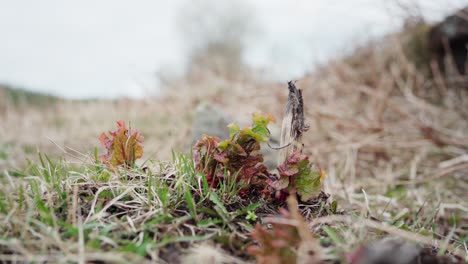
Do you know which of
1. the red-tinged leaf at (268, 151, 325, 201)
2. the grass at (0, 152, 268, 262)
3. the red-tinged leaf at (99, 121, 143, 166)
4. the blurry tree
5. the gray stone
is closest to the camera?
the grass at (0, 152, 268, 262)

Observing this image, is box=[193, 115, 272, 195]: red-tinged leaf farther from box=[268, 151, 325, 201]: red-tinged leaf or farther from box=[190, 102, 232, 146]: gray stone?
box=[190, 102, 232, 146]: gray stone

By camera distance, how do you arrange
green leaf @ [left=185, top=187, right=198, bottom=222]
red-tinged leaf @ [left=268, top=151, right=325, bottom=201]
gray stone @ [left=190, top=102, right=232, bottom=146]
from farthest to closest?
gray stone @ [left=190, top=102, right=232, bottom=146] < red-tinged leaf @ [left=268, top=151, right=325, bottom=201] < green leaf @ [left=185, top=187, right=198, bottom=222]

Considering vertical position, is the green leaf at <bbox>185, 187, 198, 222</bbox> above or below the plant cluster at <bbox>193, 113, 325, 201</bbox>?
below

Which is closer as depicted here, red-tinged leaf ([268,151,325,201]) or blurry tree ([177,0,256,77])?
red-tinged leaf ([268,151,325,201])

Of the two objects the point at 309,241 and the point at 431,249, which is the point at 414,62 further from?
the point at 309,241

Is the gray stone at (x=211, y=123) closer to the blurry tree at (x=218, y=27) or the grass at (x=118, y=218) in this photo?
the grass at (x=118, y=218)

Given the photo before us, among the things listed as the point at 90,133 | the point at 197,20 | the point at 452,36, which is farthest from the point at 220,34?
the point at 452,36

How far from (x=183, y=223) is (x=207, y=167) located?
0.31 m

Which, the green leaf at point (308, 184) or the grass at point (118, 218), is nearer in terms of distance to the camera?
the grass at point (118, 218)

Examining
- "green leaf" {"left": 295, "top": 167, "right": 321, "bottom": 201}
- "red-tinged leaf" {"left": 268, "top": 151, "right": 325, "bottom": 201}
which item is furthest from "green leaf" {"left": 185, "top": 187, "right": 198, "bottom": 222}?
"green leaf" {"left": 295, "top": 167, "right": 321, "bottom": 201}

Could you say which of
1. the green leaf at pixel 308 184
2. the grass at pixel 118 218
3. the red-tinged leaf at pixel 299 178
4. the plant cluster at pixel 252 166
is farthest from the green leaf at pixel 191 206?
the green leaf at pixel 308 184

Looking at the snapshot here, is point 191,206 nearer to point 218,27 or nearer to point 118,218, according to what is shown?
point 118,218

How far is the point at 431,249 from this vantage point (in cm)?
128

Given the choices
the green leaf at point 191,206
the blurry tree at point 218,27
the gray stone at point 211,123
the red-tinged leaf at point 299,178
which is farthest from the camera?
the blurry tree at point 218,27
